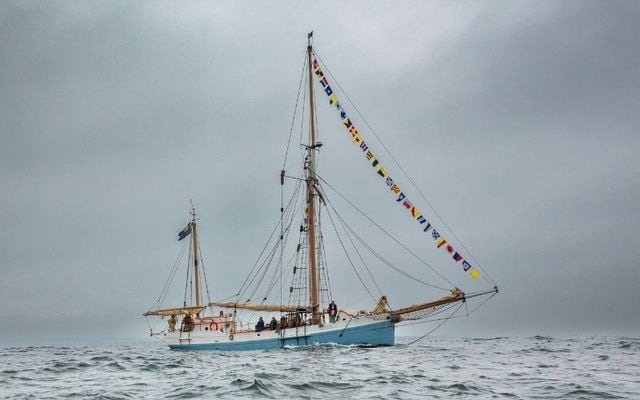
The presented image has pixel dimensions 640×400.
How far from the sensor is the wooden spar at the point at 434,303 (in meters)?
56.3

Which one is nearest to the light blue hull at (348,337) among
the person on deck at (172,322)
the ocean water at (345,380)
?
the ocean water at (345,380)

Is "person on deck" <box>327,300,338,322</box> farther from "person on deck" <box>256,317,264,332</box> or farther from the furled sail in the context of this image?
the furled sail

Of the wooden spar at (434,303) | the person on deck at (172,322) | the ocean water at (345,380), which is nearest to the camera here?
the ocean water at (345,380)

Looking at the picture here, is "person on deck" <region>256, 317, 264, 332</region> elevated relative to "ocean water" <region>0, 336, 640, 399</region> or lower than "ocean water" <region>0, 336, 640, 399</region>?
elevated

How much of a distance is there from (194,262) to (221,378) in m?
46.0

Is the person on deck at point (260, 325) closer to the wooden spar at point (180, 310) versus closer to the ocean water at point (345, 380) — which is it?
the wooden spar at point (180, 310)

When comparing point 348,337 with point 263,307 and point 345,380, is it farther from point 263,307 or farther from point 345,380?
point 345,380

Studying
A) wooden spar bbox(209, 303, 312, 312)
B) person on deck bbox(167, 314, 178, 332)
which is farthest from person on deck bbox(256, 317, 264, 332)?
person on deck bbox(167, 314, 178, 332)

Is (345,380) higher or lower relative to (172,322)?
lower

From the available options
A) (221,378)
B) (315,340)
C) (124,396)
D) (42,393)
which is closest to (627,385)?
(221,378)

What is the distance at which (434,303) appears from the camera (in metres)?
57.0

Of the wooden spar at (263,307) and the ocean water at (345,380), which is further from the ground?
the wooden spar at (263,307)

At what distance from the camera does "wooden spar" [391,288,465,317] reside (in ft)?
185

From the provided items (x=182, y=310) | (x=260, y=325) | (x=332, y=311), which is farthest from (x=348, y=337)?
(x=182, y=310)
